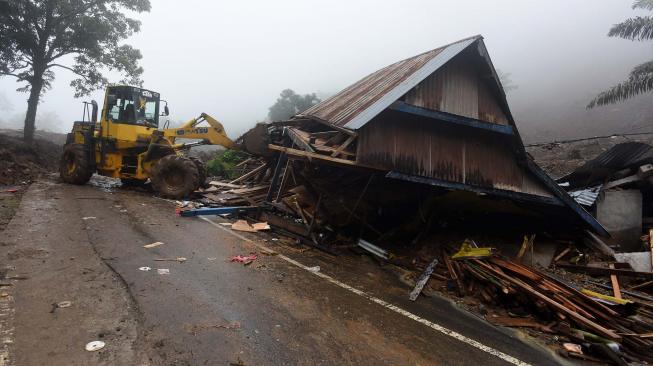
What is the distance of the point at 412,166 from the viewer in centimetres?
813

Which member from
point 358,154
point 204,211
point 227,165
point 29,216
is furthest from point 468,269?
point 227,165

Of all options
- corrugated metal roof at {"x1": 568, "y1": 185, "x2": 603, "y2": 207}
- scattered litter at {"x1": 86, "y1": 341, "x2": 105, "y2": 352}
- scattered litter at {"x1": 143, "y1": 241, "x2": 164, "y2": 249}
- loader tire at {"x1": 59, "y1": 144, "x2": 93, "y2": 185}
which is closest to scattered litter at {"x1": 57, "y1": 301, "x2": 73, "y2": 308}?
scattered litter at {"x1": 86, "y1": 341, "x2": 105, "y2": 352}

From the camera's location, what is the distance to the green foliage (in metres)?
17.9

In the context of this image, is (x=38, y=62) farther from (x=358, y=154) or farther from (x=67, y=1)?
(x=358, y=154)

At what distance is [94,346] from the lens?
11.6 feet

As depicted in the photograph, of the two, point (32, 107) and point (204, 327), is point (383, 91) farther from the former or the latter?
point (32, 107)

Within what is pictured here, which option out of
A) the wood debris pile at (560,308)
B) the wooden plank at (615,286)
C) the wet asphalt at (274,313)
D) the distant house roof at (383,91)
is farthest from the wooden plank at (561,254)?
the distant house roof at (383,91)

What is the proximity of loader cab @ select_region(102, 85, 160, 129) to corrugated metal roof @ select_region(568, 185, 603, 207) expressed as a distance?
44.2 feet

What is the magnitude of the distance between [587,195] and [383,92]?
6184 millimetres

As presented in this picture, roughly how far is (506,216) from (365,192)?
3534mm

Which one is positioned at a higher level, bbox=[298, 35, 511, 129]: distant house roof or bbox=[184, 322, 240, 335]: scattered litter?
bbox=[298, 35, 511, 129]: distant house roof

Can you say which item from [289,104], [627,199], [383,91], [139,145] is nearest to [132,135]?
[139,145]

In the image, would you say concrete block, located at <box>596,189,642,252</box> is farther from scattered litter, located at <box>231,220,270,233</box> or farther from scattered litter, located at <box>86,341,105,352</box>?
scattered litter, located at <box>86,341,105,352</box>

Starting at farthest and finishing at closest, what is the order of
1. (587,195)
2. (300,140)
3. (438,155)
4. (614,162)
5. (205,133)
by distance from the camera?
(205,133), (614,162), (587,195), (300,140), (438,155)
